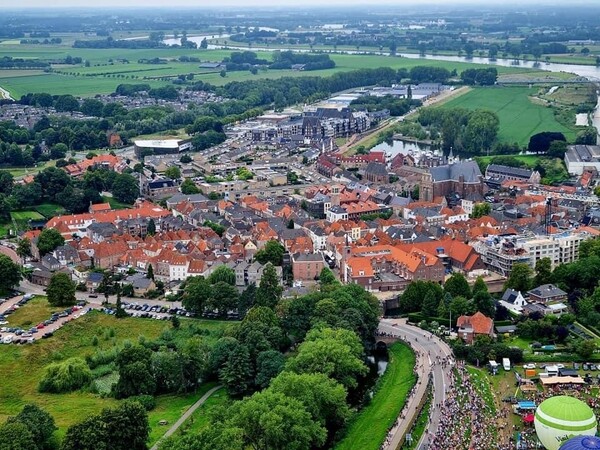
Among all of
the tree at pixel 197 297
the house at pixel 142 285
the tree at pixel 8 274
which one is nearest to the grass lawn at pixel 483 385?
the tree at pixel 197 297

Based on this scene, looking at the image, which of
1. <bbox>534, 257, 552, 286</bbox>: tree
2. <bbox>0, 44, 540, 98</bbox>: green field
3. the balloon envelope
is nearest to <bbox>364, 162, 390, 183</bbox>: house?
<bbox>534, 257, 552, 286</bbox>: tree

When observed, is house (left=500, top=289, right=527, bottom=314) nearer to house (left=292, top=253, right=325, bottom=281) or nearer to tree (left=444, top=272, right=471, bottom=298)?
tree (left=444, top=272, right=471, bottom=298)

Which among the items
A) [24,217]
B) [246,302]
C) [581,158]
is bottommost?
[24,217]

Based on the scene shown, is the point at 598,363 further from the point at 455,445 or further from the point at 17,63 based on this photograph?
the point at 17,63

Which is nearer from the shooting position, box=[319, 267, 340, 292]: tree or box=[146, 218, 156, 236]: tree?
box=[319, 267, 340, 292]: tree

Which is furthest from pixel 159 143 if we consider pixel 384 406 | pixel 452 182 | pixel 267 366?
pixel 384 406

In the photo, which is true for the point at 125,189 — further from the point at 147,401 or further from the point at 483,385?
the point at 483,385
